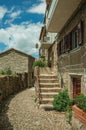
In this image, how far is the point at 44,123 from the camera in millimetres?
10586

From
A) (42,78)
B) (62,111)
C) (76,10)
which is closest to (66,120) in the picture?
(62,111)

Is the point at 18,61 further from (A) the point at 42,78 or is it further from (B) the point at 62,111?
(B) the point at 62,111

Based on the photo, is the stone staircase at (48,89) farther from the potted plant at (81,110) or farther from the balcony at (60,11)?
the potted plant at (81,110)

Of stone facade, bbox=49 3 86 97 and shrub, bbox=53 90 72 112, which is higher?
stone facade, bbox=49 3 86 97

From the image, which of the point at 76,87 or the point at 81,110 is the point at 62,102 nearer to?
the point at 76,87

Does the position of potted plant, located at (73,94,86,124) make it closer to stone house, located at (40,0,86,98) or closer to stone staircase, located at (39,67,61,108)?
stone house, located at (40,0,86,98)

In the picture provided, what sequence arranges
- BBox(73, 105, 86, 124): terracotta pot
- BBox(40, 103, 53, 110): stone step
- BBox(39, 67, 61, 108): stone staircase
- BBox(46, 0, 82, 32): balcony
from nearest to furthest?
BBox(73, 105, 86, 124): terracotta pot < BBox(46, 0, 82, 32): balcony < BBox(40, 103, 53, 110): stone step < BBox(39, 67, 61, 108): stone staircase

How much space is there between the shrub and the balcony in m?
4.36

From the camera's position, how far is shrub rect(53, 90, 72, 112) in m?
13.0

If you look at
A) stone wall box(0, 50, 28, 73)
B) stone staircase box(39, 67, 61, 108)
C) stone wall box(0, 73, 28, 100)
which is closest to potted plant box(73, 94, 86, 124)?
stone staircase box(39, 67, 61, 108)

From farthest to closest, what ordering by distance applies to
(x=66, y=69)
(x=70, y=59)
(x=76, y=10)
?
1. (x=66, y=69)
2. (x=70, y=59)
3. (x=76, y=10)

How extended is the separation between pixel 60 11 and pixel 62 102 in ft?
15.8

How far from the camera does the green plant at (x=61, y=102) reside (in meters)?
13.0

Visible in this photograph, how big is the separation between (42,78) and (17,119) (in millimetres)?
6518
